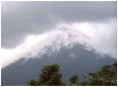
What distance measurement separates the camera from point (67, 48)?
148 m

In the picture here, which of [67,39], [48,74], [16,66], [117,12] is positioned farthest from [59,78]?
[67,39]

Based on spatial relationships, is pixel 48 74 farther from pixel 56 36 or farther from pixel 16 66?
pixel 56 36

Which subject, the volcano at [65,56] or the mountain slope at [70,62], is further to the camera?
the volcano at [65,56]

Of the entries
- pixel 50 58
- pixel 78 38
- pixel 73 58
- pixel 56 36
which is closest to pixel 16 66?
pixel 50 58

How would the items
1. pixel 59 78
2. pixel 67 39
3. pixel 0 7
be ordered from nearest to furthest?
1. pixel 0 7
2. pixel 59 78
3. pixel 67 39

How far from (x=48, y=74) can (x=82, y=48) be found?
141767 mm

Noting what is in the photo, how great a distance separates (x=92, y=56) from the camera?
14025cm

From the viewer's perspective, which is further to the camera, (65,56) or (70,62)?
(70,62)

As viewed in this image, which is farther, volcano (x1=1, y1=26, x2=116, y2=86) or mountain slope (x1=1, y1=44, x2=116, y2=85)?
volcano (x1=1, y1=26, x2=116, y2=86)

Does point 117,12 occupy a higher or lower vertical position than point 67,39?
lower

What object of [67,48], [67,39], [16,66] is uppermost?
[67,39]

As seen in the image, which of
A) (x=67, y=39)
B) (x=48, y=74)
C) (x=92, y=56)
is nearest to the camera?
(x=48, y=74)

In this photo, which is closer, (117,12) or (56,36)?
(117,12)

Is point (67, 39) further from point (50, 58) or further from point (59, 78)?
point (59, 78)
